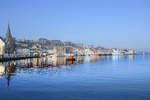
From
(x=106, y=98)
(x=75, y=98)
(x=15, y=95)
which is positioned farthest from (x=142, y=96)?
(x=15, y=95)

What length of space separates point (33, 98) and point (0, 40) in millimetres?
89981

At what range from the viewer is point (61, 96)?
1739 cm

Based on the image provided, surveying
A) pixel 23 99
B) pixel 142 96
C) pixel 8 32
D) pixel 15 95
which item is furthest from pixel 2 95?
pixel 8 32

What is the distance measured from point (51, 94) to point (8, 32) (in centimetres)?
12354

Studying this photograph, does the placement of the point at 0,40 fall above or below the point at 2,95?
above

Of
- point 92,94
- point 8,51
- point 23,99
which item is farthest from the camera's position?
point 8,51

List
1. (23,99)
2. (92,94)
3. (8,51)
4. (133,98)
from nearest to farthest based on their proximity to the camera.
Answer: (23,99), (133,98), (92,94), (8,51)

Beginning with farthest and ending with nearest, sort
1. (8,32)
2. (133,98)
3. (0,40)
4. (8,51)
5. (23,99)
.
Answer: (8,32)
(8,51)
(0,40)
(133,98)
(23,99)

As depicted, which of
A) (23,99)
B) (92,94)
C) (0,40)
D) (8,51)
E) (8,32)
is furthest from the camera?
(8,32)

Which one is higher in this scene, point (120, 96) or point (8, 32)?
point (8, 32)

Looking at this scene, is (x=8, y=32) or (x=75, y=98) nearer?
(x=75, y=98)

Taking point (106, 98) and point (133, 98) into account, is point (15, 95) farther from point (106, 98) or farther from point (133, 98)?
point (133, 98)

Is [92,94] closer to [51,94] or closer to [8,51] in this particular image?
[51,94]

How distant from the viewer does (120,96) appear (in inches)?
697
